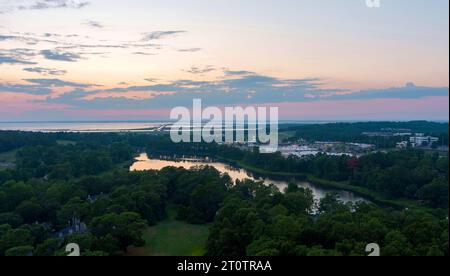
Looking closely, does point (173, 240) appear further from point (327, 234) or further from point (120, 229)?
point (327, 234)

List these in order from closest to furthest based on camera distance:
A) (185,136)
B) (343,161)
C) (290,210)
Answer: (290,210)
(343,161)
(185,136)

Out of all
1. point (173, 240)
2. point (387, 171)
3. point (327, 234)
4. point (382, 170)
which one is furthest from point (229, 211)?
point (382, 170)

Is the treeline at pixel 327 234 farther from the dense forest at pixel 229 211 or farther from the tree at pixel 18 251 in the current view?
the tree at pixel 18 251

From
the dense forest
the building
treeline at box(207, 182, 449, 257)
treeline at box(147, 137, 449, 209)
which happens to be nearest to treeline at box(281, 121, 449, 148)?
the building

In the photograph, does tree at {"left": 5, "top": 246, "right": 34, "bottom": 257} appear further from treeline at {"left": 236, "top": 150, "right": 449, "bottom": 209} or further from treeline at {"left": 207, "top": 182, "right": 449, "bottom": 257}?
treeline at {"left": 236, "top": 150, "right": 449, "bottom": 209}
